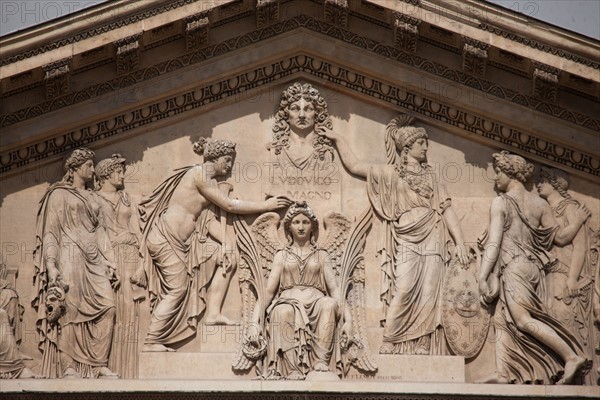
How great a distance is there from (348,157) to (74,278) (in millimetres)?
3641

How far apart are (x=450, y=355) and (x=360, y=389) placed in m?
1.29

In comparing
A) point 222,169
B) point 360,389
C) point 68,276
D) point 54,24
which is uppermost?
point 54,24

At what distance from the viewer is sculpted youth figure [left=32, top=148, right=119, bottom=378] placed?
→ 69.5ft

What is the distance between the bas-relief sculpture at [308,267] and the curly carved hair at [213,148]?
0.06ft

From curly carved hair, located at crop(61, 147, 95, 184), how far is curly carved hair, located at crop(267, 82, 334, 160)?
2231 millimetres

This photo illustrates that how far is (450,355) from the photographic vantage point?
70.4 ft

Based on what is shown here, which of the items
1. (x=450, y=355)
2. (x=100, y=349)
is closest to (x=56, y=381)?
(x=100, y=349)

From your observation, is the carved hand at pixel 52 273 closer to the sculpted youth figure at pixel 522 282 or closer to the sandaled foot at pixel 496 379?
the sculpted youth figure at pixel 522 282

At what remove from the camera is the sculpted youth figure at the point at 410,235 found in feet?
→ 70.6

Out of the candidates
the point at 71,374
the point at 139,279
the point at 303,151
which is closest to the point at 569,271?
the point at 303,151

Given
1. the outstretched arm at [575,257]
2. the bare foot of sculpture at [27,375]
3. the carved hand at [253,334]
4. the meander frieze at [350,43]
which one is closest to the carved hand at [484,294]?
the outstretched arm at [575,257]

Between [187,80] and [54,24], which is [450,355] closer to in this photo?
[187,80]

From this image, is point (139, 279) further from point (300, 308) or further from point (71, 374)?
point (300, 308)

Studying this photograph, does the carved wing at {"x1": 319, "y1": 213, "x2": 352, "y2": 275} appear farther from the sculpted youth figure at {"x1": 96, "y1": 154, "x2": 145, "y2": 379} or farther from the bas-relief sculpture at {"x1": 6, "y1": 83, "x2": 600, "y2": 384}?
the sculpted youth figure at {"x1": 96, "y1": 154, "x2": 145, "y2": 379}
